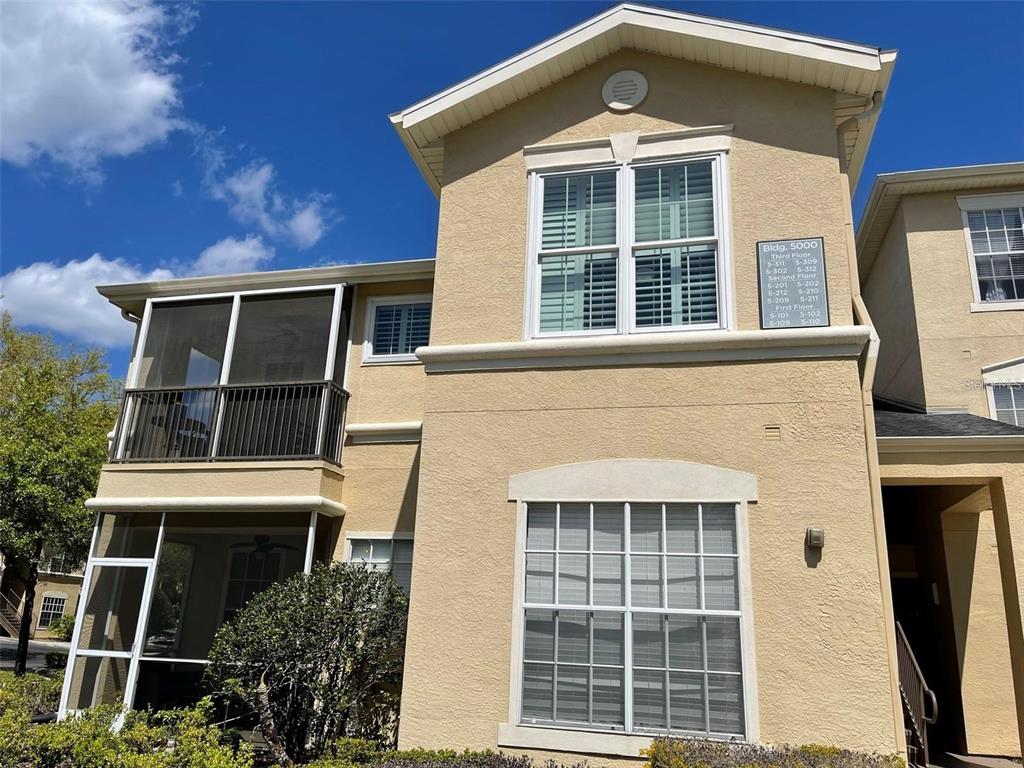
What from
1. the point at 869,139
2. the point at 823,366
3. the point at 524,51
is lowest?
the point at 823,366

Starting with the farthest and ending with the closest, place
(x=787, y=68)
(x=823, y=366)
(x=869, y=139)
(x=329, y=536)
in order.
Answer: (x=329, y=536) → (x=869, y=139) → (x=787, y=68) → (x=823, y=366)

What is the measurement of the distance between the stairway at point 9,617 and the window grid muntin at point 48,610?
968 millimetres

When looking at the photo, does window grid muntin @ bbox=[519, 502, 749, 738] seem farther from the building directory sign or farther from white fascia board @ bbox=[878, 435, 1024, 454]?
white fascia board @ bbox=[878, 435, 1024, 454]

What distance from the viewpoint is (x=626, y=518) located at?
7195mm

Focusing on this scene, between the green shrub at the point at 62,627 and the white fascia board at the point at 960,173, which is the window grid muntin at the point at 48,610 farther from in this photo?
the white fascia board at the point at 960,173

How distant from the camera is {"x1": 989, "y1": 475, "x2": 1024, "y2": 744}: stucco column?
25.2ft

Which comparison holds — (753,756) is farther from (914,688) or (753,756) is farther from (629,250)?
(629,250)

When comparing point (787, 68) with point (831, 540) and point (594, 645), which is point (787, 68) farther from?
point (594, 645)

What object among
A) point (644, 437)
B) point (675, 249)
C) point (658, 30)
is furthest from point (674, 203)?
point (644, 437)

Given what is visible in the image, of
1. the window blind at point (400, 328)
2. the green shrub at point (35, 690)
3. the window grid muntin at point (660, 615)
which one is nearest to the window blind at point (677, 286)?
the window grid muntin at point (660, 615)

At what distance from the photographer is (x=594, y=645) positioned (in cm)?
696

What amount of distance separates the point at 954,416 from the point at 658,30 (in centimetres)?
655

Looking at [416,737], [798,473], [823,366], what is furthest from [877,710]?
[416,737]

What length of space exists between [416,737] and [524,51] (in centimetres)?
764
